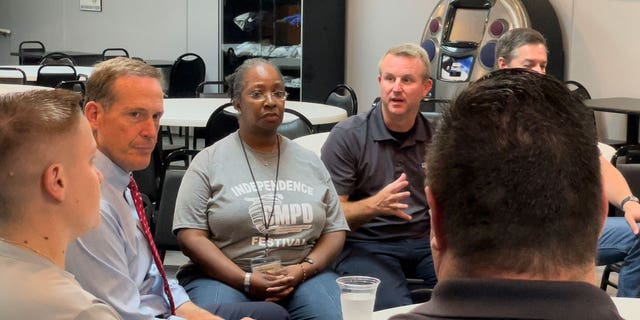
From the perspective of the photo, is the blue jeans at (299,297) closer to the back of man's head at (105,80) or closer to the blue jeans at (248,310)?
the blue jeans at (248,310)

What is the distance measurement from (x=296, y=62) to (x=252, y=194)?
21.8 ft

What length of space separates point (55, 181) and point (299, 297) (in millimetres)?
1492

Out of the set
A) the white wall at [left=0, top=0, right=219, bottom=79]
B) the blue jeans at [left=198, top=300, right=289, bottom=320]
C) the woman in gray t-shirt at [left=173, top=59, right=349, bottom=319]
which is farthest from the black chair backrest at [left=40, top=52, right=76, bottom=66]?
the blue jeans at [left=198, top=300, right=289, bottom=320]

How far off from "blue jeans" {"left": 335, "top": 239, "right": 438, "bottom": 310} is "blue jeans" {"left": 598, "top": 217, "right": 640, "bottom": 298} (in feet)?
2.36

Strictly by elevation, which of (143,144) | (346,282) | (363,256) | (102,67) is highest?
(102,67)

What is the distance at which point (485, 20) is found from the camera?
23.2 ft

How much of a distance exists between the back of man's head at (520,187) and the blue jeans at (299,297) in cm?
186

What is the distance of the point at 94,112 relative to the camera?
7.78 ft

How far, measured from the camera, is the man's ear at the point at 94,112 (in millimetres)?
2361

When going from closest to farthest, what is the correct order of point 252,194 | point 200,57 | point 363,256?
point 252,194 < point 363,256 < point 200,57

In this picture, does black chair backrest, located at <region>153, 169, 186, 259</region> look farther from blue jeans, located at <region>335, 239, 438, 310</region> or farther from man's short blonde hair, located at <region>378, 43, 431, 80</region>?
man's short blonde hair, located at <region>378, 43, 431, 80</region>

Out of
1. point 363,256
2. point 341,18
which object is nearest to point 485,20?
point 341,18

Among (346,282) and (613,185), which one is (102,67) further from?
(613,185)

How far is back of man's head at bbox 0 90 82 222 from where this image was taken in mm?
1500
